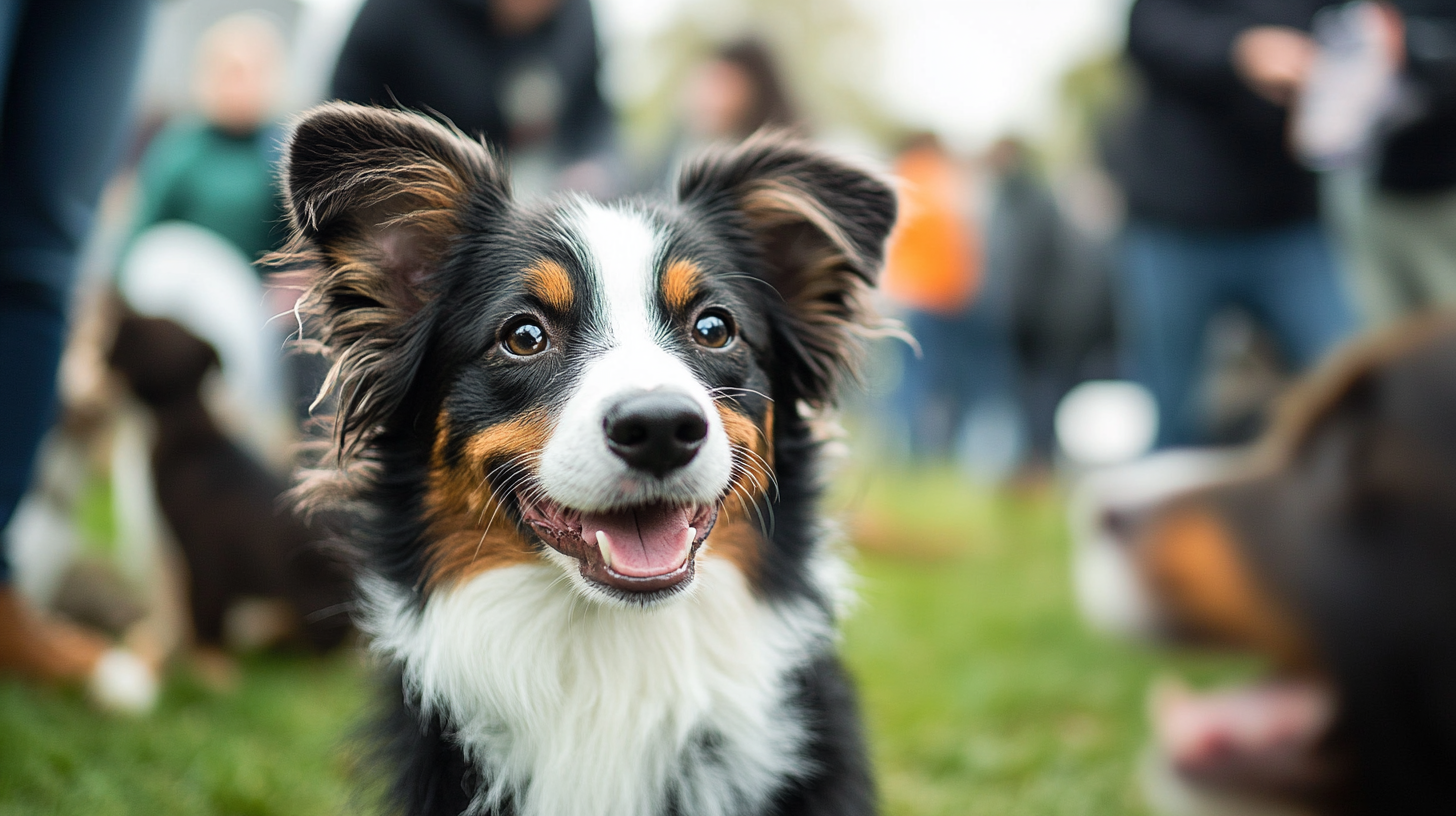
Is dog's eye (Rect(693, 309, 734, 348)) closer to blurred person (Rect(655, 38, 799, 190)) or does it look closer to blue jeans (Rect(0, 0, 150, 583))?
blue jeans (Rect(0, 0, 150, 583))

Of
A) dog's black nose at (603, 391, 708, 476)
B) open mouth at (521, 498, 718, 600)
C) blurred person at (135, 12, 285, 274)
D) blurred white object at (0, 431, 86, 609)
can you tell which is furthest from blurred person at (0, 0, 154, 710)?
blurred person at (135, 12, 285, 274)

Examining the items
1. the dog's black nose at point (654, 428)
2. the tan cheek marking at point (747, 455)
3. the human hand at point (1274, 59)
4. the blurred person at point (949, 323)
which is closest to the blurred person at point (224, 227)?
the tan cheek marking at point (747, 455)

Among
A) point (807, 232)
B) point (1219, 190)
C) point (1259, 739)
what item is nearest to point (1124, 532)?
point (1259, 739)

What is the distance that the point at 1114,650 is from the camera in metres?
4.85

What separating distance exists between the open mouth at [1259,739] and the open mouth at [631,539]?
148cm

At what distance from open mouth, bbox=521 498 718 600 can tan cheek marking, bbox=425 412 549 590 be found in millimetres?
94

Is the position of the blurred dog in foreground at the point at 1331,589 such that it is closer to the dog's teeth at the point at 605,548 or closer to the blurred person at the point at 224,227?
the dog's teeth at the point at 605,548

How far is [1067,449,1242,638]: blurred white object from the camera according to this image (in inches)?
127

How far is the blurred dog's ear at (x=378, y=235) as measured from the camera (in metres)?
2.22

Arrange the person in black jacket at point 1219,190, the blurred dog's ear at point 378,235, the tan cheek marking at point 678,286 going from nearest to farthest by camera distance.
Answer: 1. the blurred dog's ear at point 378,235
2. the tan cheek marking at point 678,286
3. the person in black jacket at point 1219,190

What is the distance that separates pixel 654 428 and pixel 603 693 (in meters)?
0.67

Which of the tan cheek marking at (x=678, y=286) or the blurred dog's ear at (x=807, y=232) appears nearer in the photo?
the tan cheek marking at (x=678, y=286)

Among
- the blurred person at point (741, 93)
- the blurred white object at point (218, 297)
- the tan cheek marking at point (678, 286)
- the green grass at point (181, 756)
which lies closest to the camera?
the tan cheek marking at point (678, 286)

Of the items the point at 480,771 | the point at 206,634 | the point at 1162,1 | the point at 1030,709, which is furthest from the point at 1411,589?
the point at 206,634
